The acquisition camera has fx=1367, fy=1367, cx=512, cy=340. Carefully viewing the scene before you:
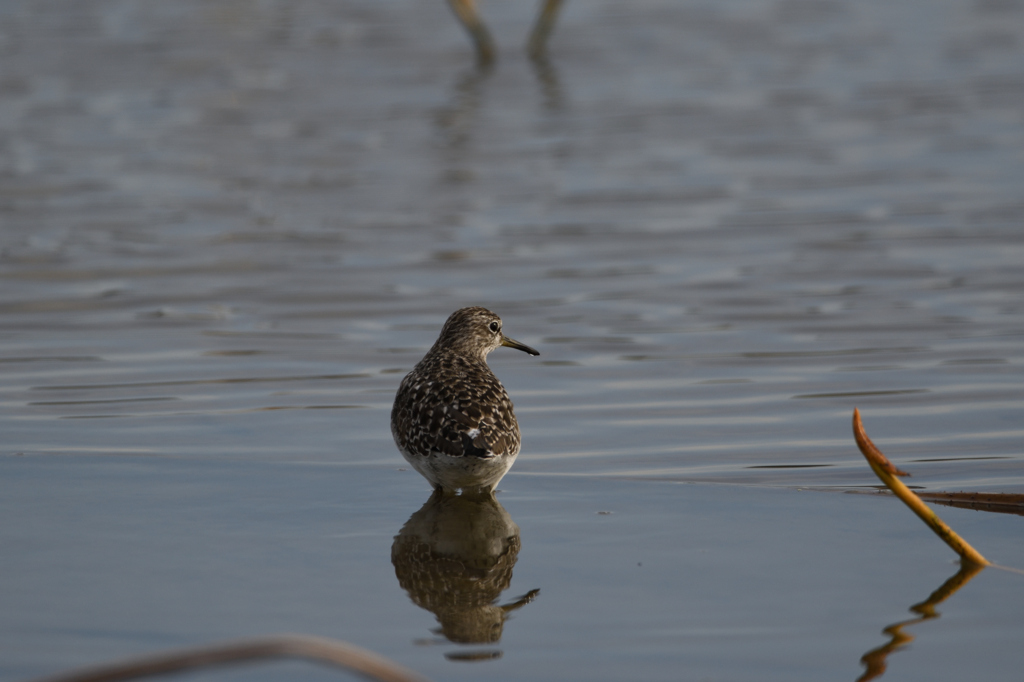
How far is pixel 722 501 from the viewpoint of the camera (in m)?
6.46

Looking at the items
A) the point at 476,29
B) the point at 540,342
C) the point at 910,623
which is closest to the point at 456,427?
the point at 910,623

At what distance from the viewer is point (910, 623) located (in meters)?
4.99

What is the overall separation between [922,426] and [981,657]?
3.23 m

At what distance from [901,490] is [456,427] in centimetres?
229

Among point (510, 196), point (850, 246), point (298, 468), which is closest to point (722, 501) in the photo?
point (298, 468)

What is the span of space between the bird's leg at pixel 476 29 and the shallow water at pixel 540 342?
1.27ft

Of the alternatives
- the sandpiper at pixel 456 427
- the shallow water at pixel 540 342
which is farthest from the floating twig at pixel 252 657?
the sandpiper at pixel 456 427

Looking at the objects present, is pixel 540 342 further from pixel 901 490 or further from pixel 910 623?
pixel 901 490

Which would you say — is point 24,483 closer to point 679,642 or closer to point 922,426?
point 679,642

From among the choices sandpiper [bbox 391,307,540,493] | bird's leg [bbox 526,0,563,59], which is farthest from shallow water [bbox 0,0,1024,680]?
bird's leg [bbox 526,0,563,59]

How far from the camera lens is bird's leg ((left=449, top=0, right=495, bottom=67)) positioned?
21797mm

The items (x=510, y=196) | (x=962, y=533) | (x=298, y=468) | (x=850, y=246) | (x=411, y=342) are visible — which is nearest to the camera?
(x=962, y=533)

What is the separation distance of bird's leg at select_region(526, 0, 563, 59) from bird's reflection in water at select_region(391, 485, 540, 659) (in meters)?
17.2

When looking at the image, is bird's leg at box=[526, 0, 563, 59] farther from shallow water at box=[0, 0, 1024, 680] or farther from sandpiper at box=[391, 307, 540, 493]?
sandpiper at box=[391, 307, 540, 493]
